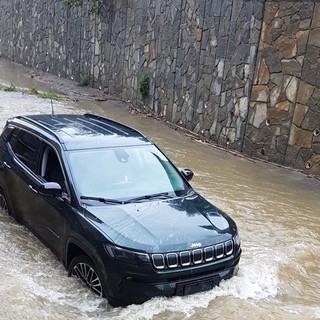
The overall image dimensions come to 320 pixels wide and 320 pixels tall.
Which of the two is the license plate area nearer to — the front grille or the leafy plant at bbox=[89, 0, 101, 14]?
the front grille

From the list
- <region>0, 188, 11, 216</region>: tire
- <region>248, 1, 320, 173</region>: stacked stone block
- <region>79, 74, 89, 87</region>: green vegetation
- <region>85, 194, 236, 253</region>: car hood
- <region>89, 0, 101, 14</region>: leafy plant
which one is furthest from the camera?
<region>79, 74, 89, 87</region>: green vegetation

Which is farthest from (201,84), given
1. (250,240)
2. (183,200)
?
(183,200)

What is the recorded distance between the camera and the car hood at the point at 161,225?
4.83 m

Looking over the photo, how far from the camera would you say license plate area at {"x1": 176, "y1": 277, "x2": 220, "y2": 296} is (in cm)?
485

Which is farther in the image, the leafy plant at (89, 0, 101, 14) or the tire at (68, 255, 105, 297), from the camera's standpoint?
the leafy plant at (89, 0, 101, 14)

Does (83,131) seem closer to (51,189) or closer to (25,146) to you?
(25,146)

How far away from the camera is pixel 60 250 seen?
559 centimetres

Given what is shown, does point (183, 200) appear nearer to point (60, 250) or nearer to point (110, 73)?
point (60, 250)

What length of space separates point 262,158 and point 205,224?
6.64 m

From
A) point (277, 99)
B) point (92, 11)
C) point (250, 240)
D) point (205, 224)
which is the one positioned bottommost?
point (250, 240)

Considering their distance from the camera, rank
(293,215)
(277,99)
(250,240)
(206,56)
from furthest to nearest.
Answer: (206,56)
(277,99)
(293,215)
(250,240)

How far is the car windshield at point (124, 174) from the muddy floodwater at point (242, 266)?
3.43ft

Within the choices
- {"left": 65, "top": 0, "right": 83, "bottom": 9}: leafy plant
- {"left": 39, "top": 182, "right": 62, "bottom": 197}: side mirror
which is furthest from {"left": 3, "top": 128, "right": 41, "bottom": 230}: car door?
{"left": 65, "top": 0, "right": 83, "bottom": 9}: leafy plant

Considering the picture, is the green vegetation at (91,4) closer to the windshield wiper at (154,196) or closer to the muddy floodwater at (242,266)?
the muddy floodwater at (242,266)
